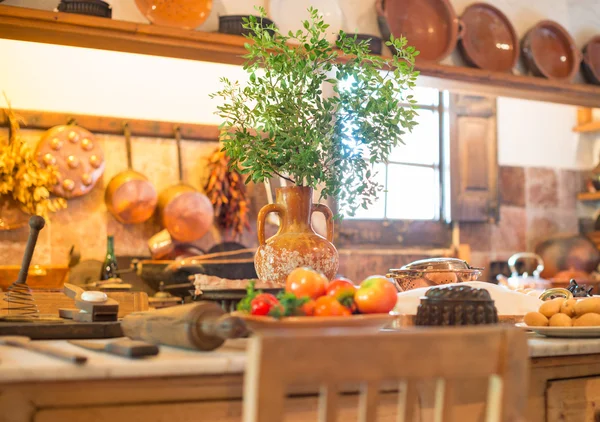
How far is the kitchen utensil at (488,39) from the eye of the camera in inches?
179

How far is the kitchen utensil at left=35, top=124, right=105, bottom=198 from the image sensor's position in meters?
4.44

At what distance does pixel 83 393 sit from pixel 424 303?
28.2 inches

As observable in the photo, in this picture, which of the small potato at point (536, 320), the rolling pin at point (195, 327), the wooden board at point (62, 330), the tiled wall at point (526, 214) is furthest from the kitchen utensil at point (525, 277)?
the rolling pin at point (195, 327)

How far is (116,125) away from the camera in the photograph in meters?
4.72

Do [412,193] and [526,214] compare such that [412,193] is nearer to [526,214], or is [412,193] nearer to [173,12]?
[526,214]

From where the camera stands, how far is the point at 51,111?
181 inches

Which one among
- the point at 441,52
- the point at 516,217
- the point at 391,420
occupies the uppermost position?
the point at 441,52

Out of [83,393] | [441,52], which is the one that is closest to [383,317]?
[83,393]

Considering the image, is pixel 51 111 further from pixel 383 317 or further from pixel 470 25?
pixel 383 317

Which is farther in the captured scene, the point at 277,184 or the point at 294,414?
the point at 277,184

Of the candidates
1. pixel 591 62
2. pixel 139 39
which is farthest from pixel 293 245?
pixel 591 62

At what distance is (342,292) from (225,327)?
0.26m

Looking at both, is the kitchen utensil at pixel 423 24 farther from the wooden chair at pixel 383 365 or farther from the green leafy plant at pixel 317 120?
the wooden chair at pixel 383 365

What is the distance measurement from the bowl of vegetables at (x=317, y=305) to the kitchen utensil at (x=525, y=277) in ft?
11.4
